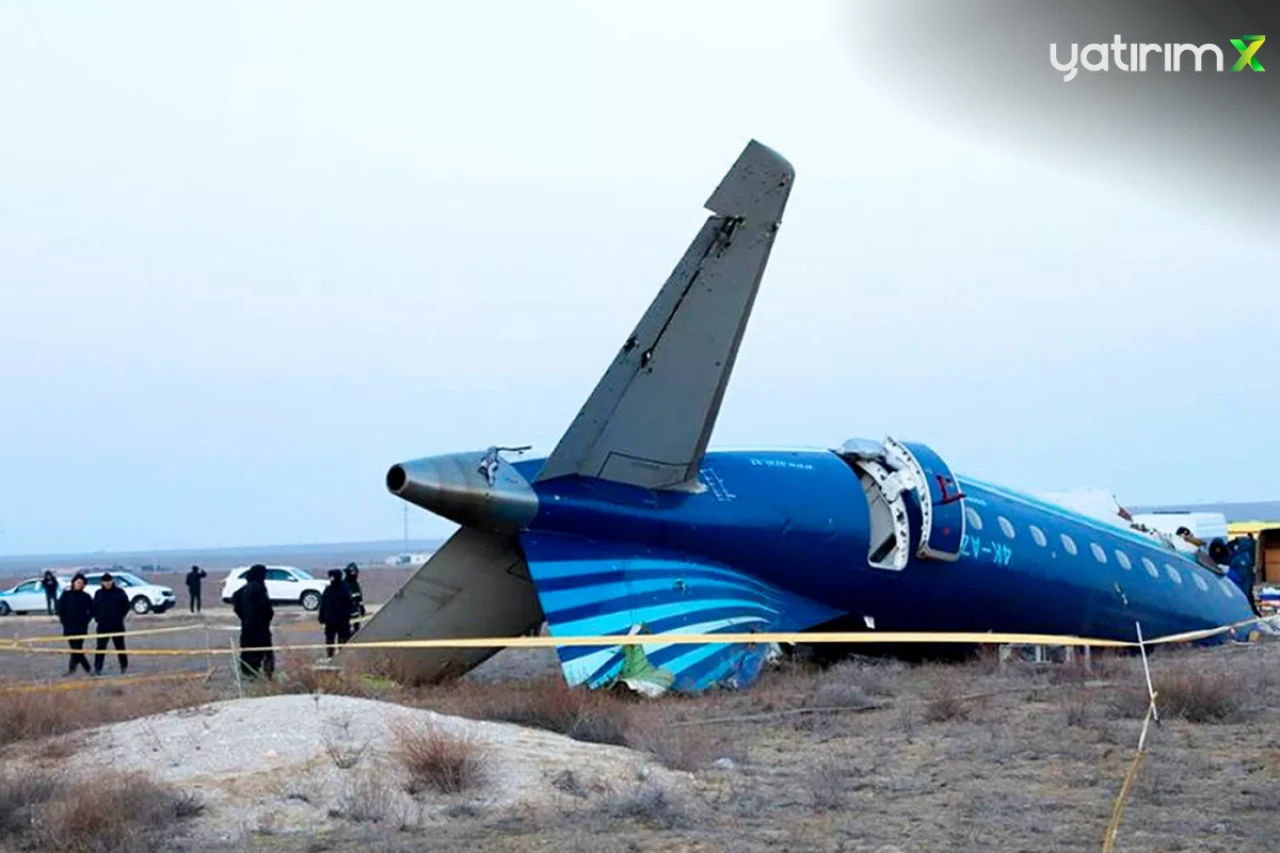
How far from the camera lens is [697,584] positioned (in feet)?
52.3

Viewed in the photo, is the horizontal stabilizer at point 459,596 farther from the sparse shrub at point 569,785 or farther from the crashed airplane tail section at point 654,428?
the sparse shrub at point 569,785

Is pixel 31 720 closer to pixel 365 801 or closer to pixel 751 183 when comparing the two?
pixel 365 801

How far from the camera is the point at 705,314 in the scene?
1523 centimetres

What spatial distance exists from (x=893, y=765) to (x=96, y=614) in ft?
54.2

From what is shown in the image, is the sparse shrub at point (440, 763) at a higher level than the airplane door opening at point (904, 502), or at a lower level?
lower

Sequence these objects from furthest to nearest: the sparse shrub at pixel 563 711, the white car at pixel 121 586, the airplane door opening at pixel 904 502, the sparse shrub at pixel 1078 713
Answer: the white car at pixel 121 586 < the airplane door opening at pixel 904 502 < the sparse shrub at pixel 1078 713 < the sparse shrub at pixel 563 711

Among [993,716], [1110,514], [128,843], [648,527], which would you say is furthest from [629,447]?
[1110,514]

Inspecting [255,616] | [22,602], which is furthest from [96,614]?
[22,602]

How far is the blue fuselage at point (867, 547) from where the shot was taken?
51.6ft

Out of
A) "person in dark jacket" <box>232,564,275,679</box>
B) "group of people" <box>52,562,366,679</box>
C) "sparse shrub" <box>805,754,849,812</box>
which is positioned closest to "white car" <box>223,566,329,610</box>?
"group of people" <box>52,562,366,679</box>

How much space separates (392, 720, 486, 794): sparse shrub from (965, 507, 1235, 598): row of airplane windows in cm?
1047

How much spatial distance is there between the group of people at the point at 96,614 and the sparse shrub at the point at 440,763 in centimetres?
1439

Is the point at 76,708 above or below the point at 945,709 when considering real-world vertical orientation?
above

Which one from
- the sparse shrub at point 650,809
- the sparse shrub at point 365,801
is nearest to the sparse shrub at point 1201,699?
the sparse shrub at point 650,809
